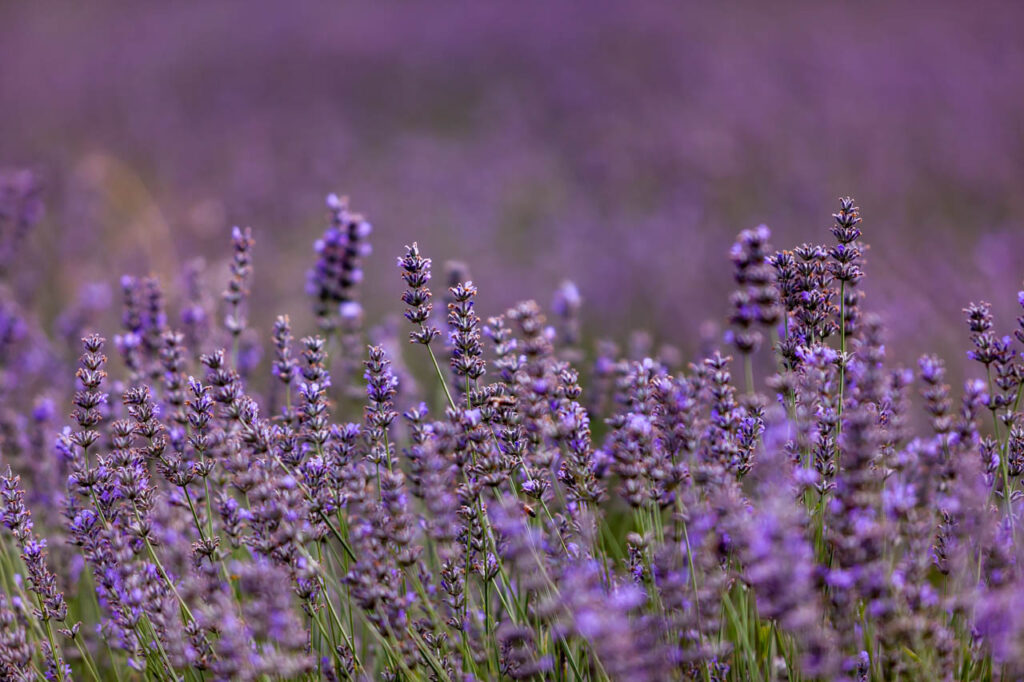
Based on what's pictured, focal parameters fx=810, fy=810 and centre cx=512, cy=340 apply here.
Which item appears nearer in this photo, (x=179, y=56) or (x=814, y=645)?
(x=814, y=645)

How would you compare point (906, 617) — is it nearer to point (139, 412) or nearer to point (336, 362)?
point (139, 412)

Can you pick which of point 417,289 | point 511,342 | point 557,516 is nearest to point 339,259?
point 417,289

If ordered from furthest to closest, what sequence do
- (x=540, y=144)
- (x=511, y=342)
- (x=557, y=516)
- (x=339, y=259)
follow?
(x=540, y=144)
(x=339, y=259)
(x=557, y=516)
(x=511, y=342)

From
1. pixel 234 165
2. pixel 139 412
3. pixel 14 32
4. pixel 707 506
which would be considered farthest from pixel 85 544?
pixel 14 32

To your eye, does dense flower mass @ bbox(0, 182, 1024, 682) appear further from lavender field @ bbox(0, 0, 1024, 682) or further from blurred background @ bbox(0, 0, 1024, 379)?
blurred background @ bbox(0, 0, 1024, 379)

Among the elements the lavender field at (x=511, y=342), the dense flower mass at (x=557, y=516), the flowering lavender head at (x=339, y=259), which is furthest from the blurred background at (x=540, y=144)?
the dense flower mass at (x=557, y=516)

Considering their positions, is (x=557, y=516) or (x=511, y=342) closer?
(x=511, y=342)

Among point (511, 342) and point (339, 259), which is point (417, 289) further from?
point (339, 259)
